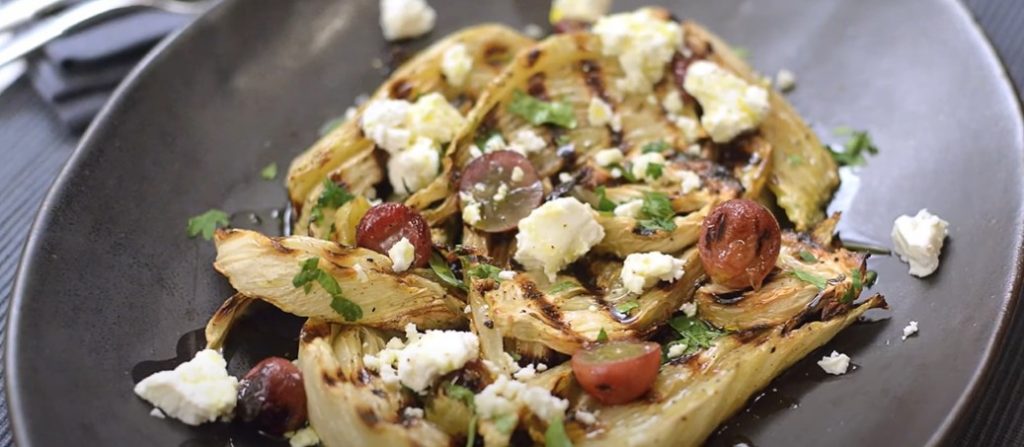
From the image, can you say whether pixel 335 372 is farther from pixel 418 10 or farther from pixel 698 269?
pixel 418 10

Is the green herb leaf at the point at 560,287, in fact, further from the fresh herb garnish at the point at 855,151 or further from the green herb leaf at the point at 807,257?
the fresh herb garnish at the point at 855,151

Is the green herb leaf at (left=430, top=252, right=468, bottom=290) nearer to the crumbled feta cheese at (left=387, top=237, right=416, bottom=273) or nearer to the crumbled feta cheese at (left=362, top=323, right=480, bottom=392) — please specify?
the crumbled feta cheese at (left=387, top=237, right=416, bottom=273)

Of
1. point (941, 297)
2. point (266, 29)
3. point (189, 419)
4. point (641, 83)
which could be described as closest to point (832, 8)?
point (641, 83)

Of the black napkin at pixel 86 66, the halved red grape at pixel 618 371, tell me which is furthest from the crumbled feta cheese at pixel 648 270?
the black napkin at pixel 86 66

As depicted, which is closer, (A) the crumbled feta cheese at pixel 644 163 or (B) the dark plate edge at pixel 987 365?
(B) the dark plate edge at pixel 987 365

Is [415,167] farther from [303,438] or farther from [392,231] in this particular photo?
[303,438]

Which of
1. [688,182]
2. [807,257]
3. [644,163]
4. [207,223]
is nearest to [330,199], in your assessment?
[207,223]
